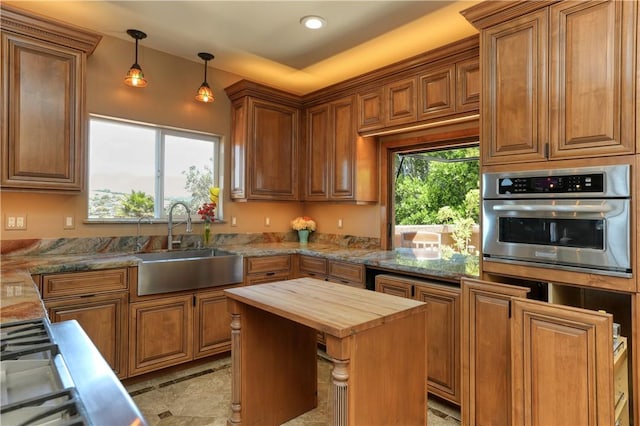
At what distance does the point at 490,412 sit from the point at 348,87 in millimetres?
2864

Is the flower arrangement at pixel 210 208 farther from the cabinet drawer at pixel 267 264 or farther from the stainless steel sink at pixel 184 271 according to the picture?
the cabinet drawer at pixel 267 264

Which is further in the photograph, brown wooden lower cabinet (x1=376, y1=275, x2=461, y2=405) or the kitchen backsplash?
the kitchen backsplash

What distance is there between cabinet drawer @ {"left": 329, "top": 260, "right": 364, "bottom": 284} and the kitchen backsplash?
Result: 2.17ft

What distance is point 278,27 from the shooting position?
2812 mm

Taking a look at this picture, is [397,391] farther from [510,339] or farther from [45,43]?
[45,43]

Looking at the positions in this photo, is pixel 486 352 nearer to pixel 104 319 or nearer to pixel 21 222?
pixel 104 319

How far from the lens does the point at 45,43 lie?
2.46 metres

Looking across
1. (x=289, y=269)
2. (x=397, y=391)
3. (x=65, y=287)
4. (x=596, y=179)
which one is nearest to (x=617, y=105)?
(x=596, y=179)

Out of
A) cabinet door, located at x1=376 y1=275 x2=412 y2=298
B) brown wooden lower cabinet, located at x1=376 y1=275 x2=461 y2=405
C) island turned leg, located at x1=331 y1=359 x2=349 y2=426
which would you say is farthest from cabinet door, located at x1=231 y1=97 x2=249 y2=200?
island turned leg, located at x1=331 y1=359 x2=349 y2=426

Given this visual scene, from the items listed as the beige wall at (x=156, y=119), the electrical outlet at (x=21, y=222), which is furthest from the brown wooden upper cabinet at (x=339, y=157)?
the electrical outlet at (x=21, y=222)

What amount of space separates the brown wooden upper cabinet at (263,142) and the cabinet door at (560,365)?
8.48 ft

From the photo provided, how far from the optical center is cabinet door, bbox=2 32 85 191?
2.36m

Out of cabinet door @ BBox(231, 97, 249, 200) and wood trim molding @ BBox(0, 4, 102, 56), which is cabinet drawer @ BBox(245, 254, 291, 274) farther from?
wood trim molding @ BBox(0, 4, 102, 56)

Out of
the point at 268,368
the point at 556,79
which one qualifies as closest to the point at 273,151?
the point at 268,368
